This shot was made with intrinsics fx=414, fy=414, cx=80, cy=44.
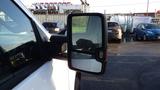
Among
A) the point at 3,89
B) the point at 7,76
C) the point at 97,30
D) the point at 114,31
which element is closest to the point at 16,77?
the point at 7,76

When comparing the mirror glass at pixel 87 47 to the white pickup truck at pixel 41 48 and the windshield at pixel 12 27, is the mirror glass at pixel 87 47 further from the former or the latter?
the windshield at pixel 12 27

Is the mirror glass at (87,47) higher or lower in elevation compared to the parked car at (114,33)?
higher

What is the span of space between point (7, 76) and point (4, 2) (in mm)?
404

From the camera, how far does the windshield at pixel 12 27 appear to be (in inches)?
86.2

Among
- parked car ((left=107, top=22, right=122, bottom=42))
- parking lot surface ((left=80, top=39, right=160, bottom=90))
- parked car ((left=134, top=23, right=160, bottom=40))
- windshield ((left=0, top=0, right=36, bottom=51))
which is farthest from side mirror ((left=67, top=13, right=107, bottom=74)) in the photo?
parked car ((left=134, top=23, right=160, bottom=40))

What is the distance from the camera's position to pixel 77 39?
2.33 metres

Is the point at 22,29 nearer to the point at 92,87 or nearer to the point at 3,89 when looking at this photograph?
the point at 3,89

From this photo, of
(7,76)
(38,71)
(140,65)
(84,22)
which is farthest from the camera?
(140,65)

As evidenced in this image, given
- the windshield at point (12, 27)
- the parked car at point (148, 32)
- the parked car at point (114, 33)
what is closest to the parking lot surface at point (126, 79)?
the windshield at point (12, 27)

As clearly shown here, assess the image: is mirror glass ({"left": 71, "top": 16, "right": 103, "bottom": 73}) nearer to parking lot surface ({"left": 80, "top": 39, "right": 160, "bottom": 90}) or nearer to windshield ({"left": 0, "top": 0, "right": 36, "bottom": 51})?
windshield ({"left": 0, "top": 0, "right": 36, "bottom": 51})

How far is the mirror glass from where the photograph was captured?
2.28 m

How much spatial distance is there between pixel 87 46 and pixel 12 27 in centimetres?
45

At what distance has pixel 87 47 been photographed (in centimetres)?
230

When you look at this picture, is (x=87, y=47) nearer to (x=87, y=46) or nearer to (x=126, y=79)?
(x=87, y=46)
